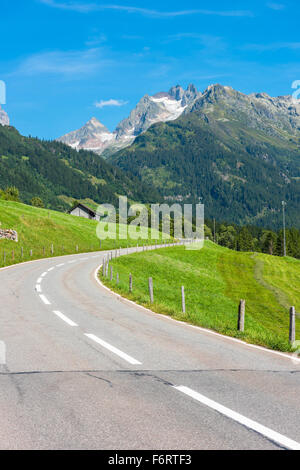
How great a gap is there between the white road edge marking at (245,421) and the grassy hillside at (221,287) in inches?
207

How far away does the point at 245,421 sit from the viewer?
231 inches

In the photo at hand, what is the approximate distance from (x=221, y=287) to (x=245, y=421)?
4226 centimetres

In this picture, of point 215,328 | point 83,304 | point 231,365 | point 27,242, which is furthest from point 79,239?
point 231,365

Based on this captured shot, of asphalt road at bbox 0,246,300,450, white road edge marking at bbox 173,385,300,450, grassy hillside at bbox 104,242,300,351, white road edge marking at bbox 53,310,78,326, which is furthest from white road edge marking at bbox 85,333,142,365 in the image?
grassy hillside at bbox 104,242,300,351

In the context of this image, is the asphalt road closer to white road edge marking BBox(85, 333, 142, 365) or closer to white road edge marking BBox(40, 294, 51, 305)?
white road edge marking BBox(85, 333, 142, 365)

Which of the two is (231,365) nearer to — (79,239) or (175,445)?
(175,445)

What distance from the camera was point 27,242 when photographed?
63.8 m

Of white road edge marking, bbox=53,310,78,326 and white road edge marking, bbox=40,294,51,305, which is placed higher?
white road edge marking, bbox=53,310,78,326

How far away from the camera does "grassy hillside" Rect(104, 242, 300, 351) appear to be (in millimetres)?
23703

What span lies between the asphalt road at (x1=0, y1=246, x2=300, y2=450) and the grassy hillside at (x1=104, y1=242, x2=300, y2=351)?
297 cm

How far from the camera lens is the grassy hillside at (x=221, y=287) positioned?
77.8 ft

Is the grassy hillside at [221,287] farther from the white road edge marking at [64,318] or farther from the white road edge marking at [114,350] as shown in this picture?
the white road edge marking at [114,350]

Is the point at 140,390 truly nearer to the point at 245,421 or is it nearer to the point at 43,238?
the point at 245,421

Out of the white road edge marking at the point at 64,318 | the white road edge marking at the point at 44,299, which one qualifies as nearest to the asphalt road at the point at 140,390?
the white road edge marking at the point at 64,318
